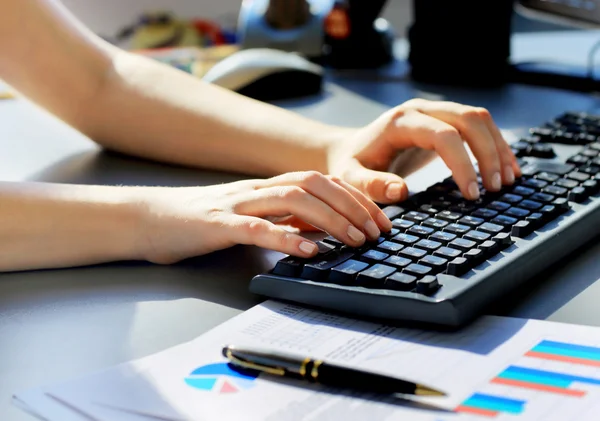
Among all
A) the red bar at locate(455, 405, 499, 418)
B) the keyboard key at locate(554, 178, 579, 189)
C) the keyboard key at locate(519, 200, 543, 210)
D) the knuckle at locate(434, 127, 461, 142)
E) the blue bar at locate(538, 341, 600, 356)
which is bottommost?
the red bar at locate(455, 405, 499, 418)

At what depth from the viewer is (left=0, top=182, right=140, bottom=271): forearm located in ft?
2.16

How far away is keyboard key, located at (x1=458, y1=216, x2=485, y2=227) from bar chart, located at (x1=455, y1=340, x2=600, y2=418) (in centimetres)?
15

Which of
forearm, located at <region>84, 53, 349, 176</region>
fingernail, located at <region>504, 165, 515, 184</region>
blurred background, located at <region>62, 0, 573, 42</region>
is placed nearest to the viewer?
fingernail, located at <region>504, 165, 515, 184</region>

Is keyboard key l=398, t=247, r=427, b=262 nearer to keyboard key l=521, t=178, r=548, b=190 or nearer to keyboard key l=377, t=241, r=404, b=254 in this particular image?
keyboard key l=377, t=241, r=404, b=254

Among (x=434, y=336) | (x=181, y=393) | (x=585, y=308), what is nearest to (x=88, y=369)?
(x=181, y=393)

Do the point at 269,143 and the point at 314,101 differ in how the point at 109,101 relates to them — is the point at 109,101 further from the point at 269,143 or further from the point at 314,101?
the point at 314,101

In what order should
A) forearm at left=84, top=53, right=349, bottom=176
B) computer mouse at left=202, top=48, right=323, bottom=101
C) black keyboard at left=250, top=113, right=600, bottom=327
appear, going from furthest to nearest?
1. computer mouse at left=202, top=48, right=323, bottom=101
2. forearm at left=84, top=53, right=349, bottom=176
3. black keyboard at left=250, top=113, right=600, bottom=327

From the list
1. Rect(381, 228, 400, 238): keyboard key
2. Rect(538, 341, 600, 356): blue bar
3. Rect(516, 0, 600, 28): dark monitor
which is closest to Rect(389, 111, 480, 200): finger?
Rect(381, 228, 400, 238): keyboard key

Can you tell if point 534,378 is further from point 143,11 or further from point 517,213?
point 143,11

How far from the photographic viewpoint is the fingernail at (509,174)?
74 cm

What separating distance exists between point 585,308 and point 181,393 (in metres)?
0.28

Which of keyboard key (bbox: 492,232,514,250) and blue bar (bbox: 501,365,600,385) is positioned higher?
keyboard key (bbox: 492,232,514,250)

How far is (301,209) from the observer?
63 cm

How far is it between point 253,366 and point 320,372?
4cm
